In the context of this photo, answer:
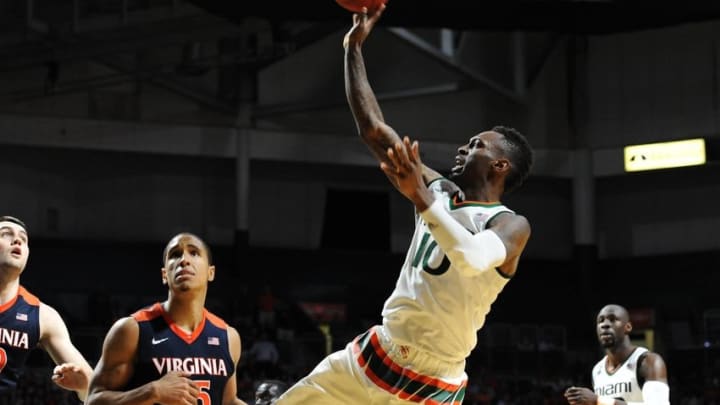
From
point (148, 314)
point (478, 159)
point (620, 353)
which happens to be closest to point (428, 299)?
point (478, 159)

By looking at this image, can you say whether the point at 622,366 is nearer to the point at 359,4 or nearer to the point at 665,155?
the point at 359,4

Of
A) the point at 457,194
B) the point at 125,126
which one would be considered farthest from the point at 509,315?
the point at 457,194

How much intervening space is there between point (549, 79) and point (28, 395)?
15721 millimetres

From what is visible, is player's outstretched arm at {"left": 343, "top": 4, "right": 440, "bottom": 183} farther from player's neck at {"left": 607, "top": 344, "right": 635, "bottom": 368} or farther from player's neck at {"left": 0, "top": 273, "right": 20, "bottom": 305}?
player's neck at {"left": 607, "top": 344, "right": 635, "bottom": 368}

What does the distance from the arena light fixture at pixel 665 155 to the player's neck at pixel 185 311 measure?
A: 20938 millimetres

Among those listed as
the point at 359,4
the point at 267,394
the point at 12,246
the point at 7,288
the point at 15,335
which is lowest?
the point at 267,394

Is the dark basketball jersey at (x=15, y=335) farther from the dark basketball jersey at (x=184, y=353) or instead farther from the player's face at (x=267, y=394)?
the player's face at (x=267, y=394)

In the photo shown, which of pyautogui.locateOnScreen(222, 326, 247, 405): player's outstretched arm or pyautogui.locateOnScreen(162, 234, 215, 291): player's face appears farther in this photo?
pyautogui.locateOnScreen(222, 326, 247, 405): player's outstretched arm

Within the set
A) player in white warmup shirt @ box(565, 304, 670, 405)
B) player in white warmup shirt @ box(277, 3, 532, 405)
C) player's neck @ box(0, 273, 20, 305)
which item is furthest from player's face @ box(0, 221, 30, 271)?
player in white warmup shirt @ box(565, 304, 670, 405)

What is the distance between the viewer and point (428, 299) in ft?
18.0

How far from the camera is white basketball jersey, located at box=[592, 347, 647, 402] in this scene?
9.83 metres

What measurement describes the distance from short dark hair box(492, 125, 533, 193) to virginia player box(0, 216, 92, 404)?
9.91ft

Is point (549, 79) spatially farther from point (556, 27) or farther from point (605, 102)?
point (556, 27)

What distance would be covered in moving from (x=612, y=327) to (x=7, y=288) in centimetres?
556
